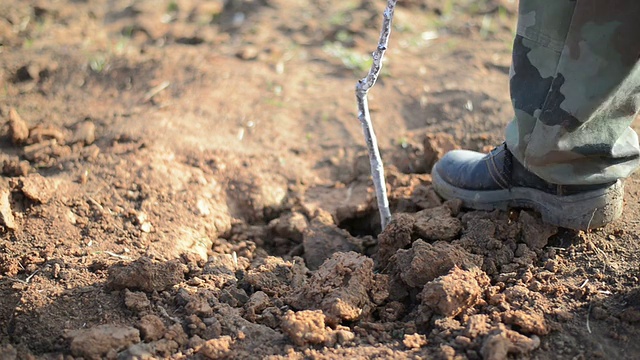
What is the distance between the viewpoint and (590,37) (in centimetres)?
198

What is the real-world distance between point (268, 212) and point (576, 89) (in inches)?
58.2

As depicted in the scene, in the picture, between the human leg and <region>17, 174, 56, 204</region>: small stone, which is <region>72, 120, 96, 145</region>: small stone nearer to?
<region>17, 174, 56, 204</region>: small stone

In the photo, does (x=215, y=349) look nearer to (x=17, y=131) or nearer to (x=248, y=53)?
(x=17, y=131)

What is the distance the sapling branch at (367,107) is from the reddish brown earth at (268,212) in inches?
5.2

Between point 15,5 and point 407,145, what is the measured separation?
322 cm

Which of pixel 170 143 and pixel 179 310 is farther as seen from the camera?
pixel 170 143

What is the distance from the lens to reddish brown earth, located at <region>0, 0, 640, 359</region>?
6.91ft

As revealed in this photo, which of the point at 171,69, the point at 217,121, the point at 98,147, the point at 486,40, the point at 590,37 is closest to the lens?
the point at 590,37

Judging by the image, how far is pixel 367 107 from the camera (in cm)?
245

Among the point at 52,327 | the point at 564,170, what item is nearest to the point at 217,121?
the point at 52,327

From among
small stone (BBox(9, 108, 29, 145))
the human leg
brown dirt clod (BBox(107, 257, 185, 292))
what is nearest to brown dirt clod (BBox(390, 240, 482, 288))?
the human leg

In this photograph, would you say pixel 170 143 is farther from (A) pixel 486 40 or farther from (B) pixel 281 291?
(A) pixel 486 40

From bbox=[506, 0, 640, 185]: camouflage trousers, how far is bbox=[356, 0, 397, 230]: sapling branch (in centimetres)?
45

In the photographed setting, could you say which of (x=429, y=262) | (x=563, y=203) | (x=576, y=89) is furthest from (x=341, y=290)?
(x=576, y=89)
